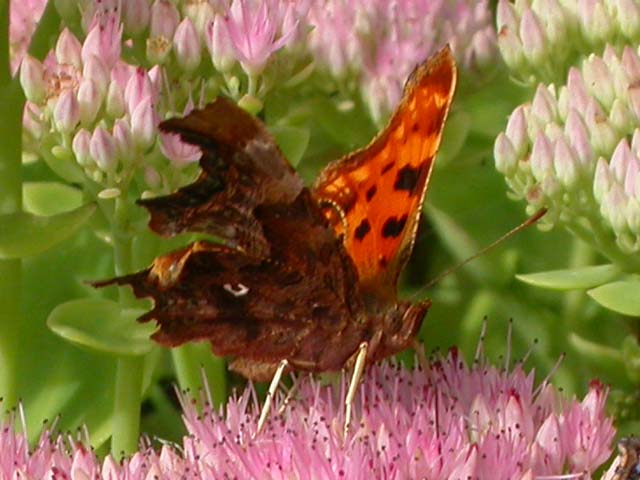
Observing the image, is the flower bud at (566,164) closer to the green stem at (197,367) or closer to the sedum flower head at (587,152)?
the sedum flower head at (587,152)

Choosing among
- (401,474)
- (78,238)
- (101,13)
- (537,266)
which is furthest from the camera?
(537,266)

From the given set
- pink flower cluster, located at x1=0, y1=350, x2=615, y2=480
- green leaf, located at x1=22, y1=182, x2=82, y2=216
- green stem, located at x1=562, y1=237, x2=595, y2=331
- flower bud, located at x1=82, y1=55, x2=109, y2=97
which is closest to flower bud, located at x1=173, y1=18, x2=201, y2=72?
flower bud, located at x1=82, y1=55, x2=109, y2=97

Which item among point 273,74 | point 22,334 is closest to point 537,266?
point 273,74

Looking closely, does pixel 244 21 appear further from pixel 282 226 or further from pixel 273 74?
pixel 282 226

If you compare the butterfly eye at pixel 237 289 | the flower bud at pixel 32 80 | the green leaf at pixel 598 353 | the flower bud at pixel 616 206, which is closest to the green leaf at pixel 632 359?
the green leaf at pixel 598 353

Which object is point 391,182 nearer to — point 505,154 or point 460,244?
point 505,154

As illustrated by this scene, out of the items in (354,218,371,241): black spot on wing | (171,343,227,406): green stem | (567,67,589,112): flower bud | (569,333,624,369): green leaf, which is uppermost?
(567,67,589,112): flower bud

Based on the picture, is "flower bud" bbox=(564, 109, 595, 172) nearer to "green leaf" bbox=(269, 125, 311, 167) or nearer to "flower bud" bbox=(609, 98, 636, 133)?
"flower bud" bbox=(609, 98, 636, 133)

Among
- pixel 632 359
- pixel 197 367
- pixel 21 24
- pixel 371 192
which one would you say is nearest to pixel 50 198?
pixel 21 24
